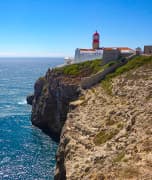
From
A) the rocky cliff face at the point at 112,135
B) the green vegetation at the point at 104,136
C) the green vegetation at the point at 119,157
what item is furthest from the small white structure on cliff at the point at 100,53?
the green vegetation at the point at 119,157

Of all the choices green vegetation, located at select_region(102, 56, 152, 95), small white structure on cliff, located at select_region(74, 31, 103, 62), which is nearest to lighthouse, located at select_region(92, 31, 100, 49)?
small white structure on cliff, located at select_region(74, 31, 103, 62)

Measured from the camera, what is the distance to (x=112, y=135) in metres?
37.2

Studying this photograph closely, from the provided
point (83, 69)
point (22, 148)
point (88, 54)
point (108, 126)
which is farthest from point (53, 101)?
point (108, 126)

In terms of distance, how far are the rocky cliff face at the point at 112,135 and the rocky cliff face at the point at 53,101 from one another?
41.9ft

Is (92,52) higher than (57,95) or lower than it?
higher

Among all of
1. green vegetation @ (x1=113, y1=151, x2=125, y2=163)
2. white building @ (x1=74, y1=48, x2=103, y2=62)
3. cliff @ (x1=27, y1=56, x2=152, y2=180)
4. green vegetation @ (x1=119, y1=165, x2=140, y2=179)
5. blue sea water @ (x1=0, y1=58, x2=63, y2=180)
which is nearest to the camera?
green vegetation @ (x1=119, y1=165, x2=140, y2=179)

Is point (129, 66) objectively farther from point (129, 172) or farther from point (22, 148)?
point (129, 172)

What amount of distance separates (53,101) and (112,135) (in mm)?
43801

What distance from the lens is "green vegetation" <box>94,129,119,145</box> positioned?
121 ft

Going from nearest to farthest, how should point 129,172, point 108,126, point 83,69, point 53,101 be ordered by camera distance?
point 129,172, point 108,126, point 53,101, point 83,69

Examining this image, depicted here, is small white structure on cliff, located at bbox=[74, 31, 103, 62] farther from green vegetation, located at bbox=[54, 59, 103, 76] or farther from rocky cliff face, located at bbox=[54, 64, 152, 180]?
rocky cliff face, located at bbox=[54, 64, 152, 180]

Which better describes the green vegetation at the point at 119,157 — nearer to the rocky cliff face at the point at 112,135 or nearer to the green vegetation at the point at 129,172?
the rocky cliff face at the point at 112,135

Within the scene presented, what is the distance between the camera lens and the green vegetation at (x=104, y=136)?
36.8 meters

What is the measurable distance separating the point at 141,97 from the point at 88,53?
5585 centimetres
